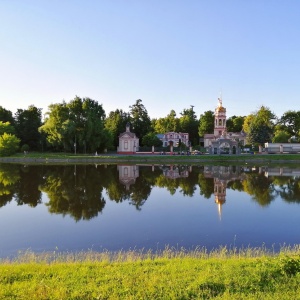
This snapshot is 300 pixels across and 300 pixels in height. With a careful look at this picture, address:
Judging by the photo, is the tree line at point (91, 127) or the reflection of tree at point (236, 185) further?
the tree line at point (91, 127)

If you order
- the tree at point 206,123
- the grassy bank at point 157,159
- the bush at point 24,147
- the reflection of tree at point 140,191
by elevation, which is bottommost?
the reflection of tree at point 140,191

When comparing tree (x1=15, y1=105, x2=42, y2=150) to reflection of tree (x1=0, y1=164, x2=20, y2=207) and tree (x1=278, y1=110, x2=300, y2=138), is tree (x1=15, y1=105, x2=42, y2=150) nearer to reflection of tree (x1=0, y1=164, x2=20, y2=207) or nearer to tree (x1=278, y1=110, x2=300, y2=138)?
reflection of tree (x1=0, y1=164, x2=20, y2=207)

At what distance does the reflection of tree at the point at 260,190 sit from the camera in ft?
70.3

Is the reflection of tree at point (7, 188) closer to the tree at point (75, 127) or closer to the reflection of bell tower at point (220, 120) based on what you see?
the tree at point (75, 127)

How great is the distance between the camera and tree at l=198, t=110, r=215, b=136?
90.1 metres

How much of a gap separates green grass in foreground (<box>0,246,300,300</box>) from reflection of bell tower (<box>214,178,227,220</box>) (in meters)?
9.26

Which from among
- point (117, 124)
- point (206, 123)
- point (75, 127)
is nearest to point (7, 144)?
point (75, 127)

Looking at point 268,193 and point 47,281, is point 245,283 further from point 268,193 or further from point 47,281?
point 268,193

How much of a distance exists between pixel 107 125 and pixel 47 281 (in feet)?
241

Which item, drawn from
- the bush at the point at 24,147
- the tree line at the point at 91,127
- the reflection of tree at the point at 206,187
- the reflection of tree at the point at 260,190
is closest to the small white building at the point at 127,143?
the tree line at the point at 91,127

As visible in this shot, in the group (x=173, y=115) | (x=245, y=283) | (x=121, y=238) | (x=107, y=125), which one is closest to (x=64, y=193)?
(x=121, y=238)

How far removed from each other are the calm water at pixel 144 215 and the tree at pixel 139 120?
170 ft

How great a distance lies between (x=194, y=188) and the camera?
26.3 m

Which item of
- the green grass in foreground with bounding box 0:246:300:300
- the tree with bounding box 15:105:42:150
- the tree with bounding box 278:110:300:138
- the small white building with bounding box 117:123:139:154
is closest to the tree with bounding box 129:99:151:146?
the small white building with bounding box 117:123:139:154
